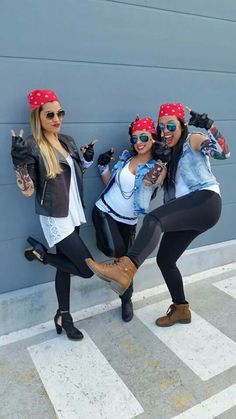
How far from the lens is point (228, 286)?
3.57m

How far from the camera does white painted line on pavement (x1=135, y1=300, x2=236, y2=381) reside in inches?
98.3

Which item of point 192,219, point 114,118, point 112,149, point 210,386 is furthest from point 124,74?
point 210,386

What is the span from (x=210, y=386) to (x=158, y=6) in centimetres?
291

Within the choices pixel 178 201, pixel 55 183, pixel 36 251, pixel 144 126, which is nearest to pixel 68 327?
pixel 36 251

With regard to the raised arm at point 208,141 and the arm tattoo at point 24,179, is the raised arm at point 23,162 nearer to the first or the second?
the arm tattoo at point 24,179

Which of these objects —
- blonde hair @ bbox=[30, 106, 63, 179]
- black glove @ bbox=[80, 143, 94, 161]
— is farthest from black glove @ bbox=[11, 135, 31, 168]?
black glove @ bbox=[80, 143, 94, 161]

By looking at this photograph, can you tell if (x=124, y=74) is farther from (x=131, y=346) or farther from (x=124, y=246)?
(x=131, y=346)

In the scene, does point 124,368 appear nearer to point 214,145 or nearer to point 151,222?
point 151,222

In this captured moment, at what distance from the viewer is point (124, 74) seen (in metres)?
2.94

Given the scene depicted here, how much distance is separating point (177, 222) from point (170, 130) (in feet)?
2.26

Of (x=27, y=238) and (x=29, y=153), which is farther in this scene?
(x=27, y=238)

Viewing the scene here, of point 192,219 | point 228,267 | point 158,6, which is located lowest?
point 228,267

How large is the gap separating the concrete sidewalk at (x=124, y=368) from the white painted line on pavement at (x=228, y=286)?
0.21 meters

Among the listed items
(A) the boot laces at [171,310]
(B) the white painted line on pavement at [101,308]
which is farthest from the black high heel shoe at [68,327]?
(A) the boot laces at [171,310]
